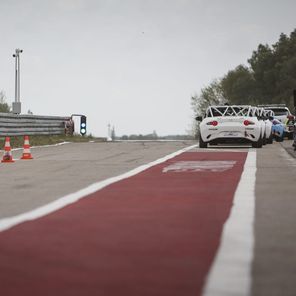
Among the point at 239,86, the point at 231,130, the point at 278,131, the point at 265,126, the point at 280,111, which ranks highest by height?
the point at 239,86

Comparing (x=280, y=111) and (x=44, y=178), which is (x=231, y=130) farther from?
(x=280, y=111)

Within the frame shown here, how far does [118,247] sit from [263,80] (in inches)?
4686

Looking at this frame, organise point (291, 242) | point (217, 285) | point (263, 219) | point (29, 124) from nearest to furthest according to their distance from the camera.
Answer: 1. point (217, 285)
2. point (291, 242)
3. point (263, 219)
4. point (29, 124)

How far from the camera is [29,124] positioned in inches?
1454

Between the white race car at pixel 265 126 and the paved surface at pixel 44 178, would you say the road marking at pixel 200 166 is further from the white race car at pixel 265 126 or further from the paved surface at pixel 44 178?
the white race car at pixel 265 126

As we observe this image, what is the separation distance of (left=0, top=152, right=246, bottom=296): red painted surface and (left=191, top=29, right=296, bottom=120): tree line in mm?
97879

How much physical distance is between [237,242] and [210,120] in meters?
21.3

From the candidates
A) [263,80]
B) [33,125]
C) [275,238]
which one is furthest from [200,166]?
[263,80]

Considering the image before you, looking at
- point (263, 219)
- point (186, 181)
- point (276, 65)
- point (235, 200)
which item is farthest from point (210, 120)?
point (276, 65)

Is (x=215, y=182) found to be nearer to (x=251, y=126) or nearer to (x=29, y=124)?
(x=251, y=126)

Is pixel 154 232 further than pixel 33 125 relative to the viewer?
No

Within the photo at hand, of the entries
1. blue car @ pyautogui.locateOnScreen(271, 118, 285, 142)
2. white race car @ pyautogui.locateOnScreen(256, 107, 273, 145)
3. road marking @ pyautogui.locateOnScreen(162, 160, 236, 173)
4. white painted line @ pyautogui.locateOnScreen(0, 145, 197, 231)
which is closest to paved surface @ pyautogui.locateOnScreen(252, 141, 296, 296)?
white painted line @ pyautogui.locateOnScreen(0, 145, 197, 231)

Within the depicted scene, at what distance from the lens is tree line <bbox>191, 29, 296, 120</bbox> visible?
114m

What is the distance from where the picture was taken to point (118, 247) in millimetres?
6324
